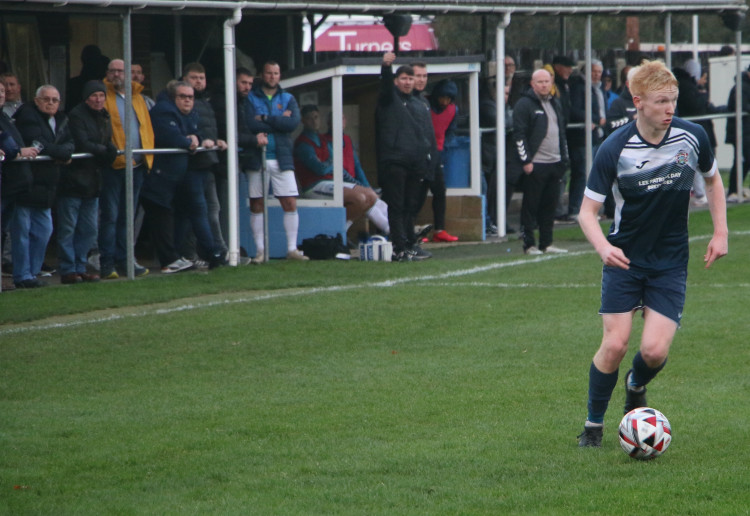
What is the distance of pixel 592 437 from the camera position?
6.04 metres

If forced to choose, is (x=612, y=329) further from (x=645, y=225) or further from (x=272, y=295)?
(x=272, y=295)

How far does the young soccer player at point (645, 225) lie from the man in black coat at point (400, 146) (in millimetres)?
8242

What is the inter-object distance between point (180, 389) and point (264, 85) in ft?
22.3

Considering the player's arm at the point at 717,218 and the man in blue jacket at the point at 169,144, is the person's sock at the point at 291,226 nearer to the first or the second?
the man in blue jacket at the point at 169,144

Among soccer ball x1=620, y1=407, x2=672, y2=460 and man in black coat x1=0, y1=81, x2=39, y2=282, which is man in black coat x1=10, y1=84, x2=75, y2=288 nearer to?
Answer: man in black coat x1=0, y1=81, x2=39, y2=282

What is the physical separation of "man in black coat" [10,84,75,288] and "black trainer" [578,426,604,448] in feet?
23.7

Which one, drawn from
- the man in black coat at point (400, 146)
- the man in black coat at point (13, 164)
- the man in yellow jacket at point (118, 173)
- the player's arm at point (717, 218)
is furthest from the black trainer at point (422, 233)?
the player's arm at point (717, 218)

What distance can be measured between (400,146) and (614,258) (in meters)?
8.62

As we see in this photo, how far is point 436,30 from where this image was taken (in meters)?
42.3

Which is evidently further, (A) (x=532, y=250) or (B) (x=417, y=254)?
(A) (x=532, y=250)

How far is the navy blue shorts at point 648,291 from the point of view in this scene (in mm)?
5906

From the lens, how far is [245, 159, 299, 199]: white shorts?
14273 mm

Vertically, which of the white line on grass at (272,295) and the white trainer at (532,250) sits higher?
the white trainer at (532,250)

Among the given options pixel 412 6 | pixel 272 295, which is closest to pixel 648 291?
pixel 272 295
